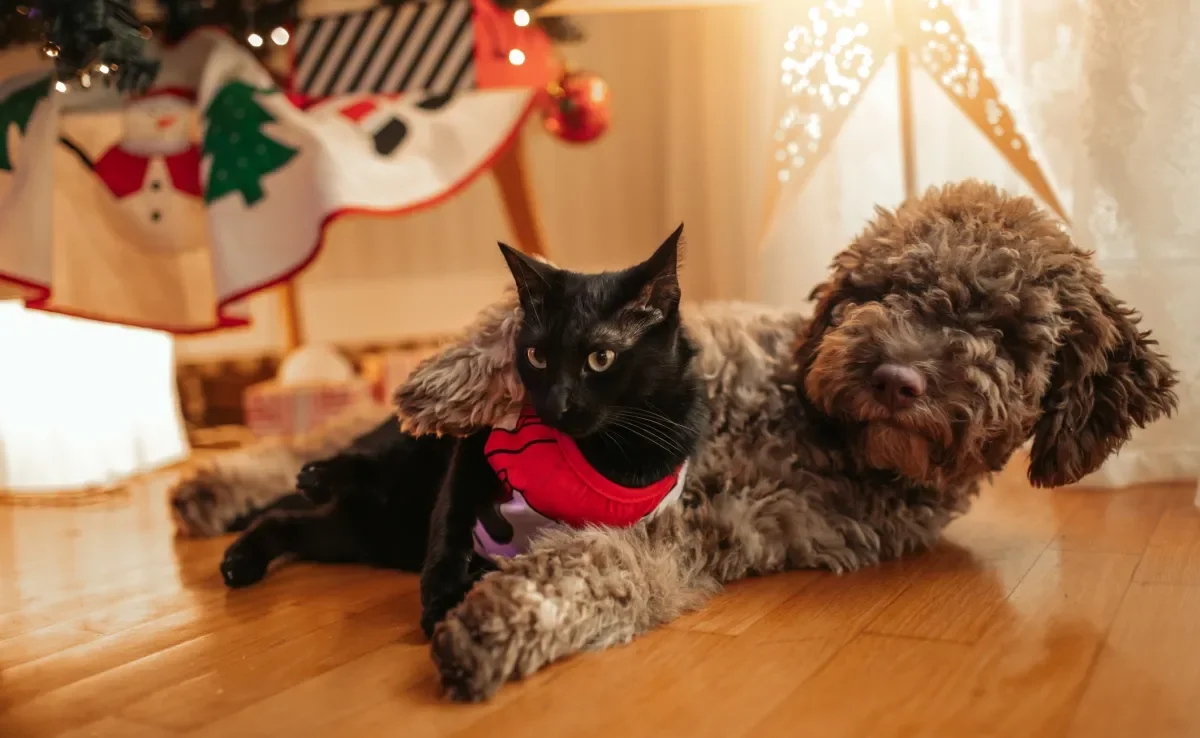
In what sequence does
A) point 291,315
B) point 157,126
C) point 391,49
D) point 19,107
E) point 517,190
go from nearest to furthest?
point 19,107 < point 157,126 < point 391,49 < point 517,190 < point 291,315

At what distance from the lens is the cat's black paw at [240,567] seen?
1.35m

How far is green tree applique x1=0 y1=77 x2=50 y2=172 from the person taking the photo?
1.88 meters

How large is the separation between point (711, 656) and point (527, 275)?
1.53 feet

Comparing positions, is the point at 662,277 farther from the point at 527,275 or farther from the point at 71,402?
the point at 71,402

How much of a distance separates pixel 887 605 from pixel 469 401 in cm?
55

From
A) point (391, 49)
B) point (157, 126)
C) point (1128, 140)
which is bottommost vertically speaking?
point (1128, 140)

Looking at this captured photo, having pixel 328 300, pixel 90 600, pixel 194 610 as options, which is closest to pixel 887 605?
pixel 194 610

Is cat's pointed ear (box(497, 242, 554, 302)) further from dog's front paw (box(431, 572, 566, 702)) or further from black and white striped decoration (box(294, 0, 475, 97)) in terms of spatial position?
black and white striped decoration (box(294, 0, 475, 97))

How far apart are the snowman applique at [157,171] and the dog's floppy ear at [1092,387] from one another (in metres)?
1.66

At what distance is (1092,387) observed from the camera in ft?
3.93

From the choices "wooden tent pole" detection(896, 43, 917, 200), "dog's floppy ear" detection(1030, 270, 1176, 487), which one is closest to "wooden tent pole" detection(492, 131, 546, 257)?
"wooden tent pole" detection(896, 43, 917, 200)

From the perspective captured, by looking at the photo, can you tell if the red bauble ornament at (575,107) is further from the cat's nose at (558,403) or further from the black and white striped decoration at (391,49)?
the cat's nose at (558,403)

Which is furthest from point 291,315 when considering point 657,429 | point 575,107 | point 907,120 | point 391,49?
point 657,429

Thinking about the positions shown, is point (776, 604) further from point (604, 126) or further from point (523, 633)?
point (604, 126)
